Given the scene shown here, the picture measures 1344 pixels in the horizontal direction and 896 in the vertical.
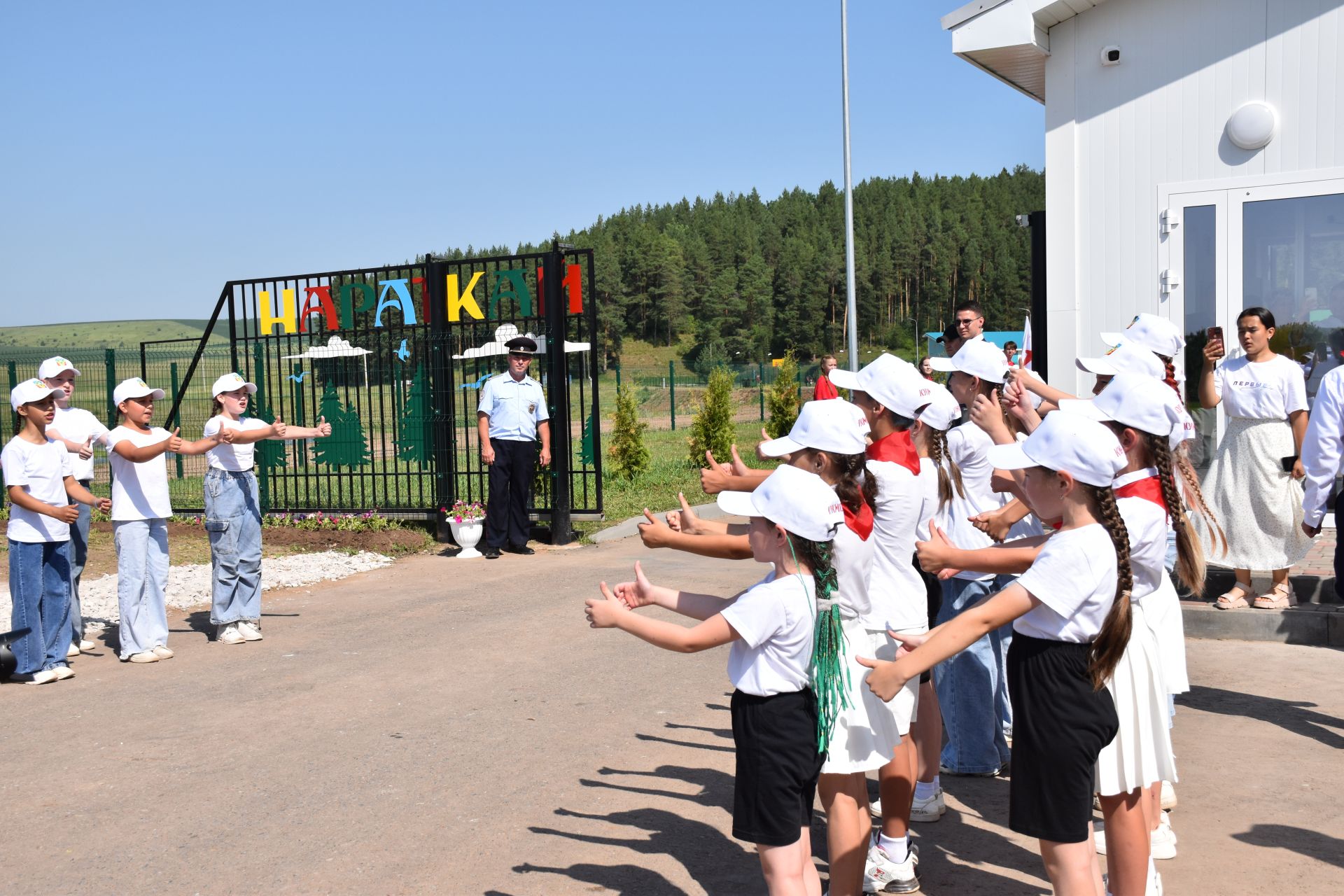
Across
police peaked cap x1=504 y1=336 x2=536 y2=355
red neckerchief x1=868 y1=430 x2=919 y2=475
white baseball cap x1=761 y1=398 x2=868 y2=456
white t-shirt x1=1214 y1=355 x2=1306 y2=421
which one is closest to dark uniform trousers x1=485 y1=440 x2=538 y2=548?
police peaked cap x1=504 y1=336 x2=536 y2=355

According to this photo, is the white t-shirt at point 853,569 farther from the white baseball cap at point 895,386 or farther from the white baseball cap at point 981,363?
the white baseball cap at point 981,363

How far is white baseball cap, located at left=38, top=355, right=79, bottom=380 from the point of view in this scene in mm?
7746

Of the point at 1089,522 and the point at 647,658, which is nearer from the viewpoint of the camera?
the point at 1089,522

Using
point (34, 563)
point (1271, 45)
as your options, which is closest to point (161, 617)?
point (34, 563)

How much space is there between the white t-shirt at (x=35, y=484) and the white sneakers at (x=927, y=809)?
545cm

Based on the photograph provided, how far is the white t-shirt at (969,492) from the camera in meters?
4.91

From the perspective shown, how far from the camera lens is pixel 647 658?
301 inches

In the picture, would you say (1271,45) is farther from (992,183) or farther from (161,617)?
(992,183)

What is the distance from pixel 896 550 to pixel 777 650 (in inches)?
38.9

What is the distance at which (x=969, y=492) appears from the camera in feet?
16.5

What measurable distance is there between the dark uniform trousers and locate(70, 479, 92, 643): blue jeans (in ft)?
13.9

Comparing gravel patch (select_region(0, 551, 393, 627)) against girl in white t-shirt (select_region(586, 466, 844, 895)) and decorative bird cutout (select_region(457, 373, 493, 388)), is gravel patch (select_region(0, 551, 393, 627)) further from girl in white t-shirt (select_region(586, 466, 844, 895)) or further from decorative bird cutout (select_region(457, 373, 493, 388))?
girl in white t-shirt (select_region(586, 466, 844, 895))

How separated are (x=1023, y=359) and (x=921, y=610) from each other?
24.7ft

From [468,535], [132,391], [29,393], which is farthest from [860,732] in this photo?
[468,535]
